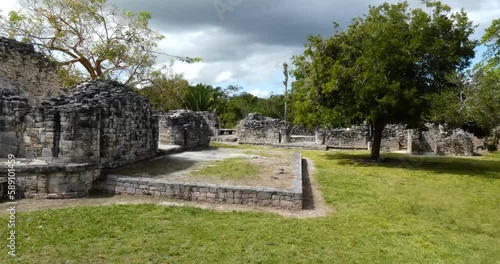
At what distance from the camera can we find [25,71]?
1275 centimetres

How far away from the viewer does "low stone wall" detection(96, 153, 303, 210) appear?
24.5 feet

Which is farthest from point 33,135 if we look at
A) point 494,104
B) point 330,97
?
point 494,104

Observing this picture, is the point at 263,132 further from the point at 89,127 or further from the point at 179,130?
the point at 89,127

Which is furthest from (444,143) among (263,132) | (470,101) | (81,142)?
Result: (81,142)

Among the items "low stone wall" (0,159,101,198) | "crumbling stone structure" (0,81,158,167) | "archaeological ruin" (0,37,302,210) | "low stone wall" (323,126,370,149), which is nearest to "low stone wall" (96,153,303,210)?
"archaeological ruin" (0,37,302,210)

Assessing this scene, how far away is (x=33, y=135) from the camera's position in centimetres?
850

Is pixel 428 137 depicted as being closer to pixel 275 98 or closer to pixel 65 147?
pixel 65 147

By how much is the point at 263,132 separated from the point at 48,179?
1775cm

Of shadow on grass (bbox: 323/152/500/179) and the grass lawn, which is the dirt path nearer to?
the grass lawn

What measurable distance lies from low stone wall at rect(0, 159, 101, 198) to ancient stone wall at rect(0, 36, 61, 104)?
4.71 metres

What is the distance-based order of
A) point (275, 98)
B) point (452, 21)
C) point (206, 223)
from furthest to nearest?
point (275, 98) < point (452, 21) < point (206, 223)

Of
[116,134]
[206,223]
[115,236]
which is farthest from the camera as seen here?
[116,134]

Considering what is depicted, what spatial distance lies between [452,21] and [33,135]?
1433 cm

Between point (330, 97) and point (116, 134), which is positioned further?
point (330, 97)
